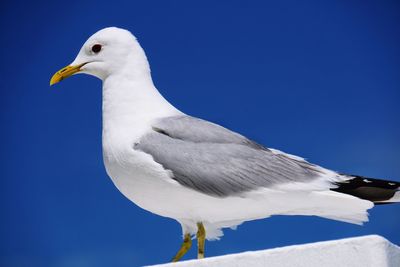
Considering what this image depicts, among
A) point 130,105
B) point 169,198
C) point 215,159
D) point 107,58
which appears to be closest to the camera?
point 169,198

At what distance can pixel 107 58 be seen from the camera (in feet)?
11.5

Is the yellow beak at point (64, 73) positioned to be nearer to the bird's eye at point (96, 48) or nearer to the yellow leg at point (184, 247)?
the bird's eye at point (96, 48)

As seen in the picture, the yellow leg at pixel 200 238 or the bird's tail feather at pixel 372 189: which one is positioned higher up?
the bird's tail feather at pixel 372 189

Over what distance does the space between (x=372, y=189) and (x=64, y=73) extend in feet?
5.78

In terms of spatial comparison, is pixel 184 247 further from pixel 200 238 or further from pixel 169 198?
pixel 169 198

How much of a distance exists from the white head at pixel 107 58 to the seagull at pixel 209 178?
0.83 ft

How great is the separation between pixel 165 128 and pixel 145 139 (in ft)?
0.44

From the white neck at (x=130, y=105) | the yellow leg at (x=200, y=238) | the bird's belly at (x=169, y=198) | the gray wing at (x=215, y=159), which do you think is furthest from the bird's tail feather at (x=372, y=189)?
the white neck at (x=130, y=105)

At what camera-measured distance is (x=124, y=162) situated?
2.98 metres

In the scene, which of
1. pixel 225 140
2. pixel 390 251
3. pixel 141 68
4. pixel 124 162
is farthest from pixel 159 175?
pixel 390 251

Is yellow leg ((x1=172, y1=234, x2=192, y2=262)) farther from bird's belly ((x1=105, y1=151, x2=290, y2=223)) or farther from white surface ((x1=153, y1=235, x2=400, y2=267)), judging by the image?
white surface ((x1=153, y1=235, x2=400, y2=267))

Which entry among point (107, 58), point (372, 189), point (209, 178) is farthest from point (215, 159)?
point (107, 58)

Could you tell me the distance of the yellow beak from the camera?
139 inches

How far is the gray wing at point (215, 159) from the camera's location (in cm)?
300
